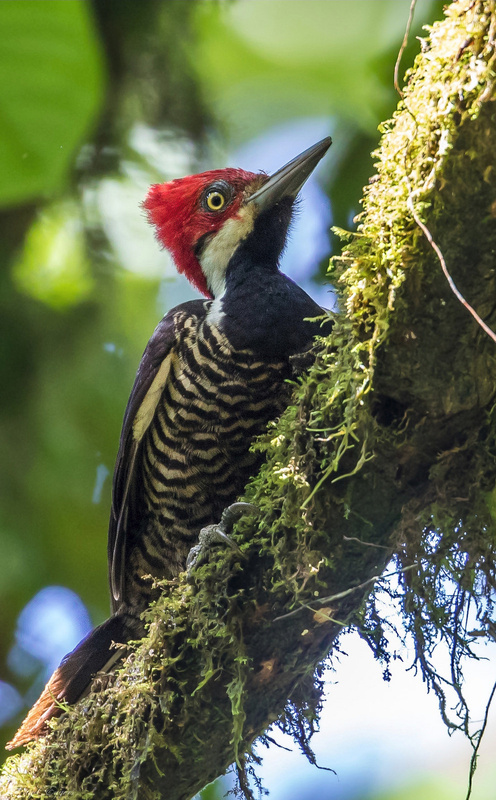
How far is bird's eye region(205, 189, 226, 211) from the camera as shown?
11.6 feet

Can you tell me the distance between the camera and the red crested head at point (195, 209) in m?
3.50

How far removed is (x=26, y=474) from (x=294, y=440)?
2.62m

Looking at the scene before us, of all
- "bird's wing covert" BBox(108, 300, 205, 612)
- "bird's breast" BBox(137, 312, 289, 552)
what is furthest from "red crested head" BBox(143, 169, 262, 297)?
"bird's breast" BBox(137, 312, 289, 552)

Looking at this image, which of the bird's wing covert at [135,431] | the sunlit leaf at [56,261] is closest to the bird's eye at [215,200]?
A: the bird's wing covert at [135,431]

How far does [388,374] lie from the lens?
1678 mm

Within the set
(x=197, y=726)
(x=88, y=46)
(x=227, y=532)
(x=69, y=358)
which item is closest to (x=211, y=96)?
(x=69, y=358)

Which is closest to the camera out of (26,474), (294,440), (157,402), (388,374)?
(388,374)

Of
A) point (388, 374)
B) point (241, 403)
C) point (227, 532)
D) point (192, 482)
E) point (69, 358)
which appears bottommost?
point (227, 532)

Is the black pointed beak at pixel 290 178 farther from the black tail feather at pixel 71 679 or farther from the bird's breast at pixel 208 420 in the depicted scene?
the black tail feather at pixel 71 679

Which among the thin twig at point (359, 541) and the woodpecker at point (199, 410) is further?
the woodpecker at point (199, 410)

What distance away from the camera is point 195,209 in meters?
3.64

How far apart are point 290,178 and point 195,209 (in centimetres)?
58

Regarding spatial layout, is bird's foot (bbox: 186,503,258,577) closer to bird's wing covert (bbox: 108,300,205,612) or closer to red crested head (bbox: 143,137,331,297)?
bird's wing covert (bbox: 108,300,205,612)

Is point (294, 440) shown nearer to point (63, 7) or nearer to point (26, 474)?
point (63, 7)
